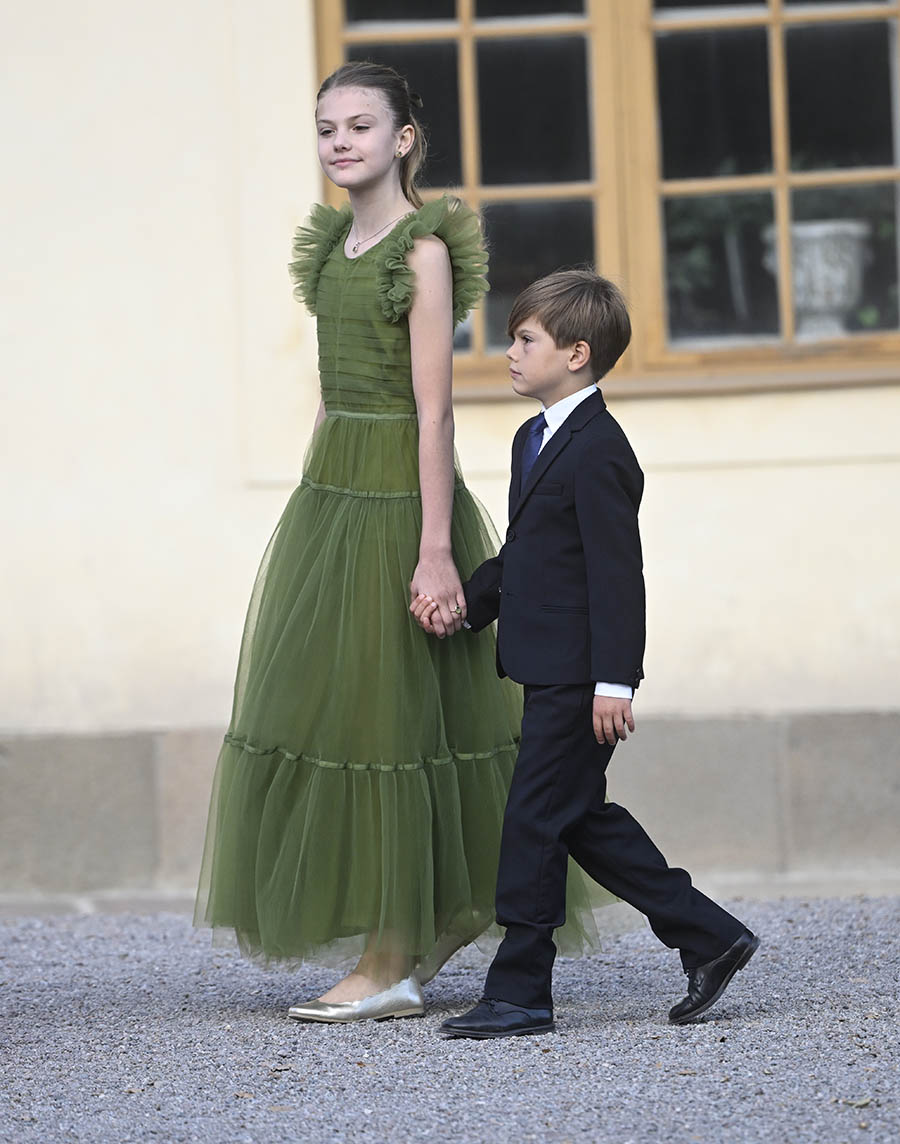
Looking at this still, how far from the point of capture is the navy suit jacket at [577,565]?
3.42 m

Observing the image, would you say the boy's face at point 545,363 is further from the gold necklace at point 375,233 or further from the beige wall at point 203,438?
the beige wall at point 203,438

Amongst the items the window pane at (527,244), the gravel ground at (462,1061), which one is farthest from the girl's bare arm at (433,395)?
the window pane at (527,244)

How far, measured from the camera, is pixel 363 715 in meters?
3.70

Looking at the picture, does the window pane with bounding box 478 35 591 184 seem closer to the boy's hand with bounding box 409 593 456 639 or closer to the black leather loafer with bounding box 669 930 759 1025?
the boy's hand with bounding box 409 593 456 639

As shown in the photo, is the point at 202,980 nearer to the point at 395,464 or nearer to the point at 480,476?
the point at 395,464

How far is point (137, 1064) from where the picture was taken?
3494 millimetres

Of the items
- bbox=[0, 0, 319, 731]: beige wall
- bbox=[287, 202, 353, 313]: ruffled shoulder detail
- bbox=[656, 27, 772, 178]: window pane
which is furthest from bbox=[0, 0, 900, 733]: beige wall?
bbox=[287, 202, 353, 313]: ruffled shoulder detail

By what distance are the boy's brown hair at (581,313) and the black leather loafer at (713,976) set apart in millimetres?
1132

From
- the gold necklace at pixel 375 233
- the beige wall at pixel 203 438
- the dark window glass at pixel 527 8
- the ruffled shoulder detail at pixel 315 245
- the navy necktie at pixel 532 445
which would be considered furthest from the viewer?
the dark window glass at pixel 527 8

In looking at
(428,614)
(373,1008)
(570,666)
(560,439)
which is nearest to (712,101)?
(560,439)

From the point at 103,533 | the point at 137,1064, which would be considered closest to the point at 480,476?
the point at 103,533

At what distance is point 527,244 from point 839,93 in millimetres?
1069

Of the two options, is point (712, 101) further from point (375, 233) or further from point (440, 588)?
point (440, 588)

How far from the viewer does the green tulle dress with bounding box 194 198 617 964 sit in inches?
144
